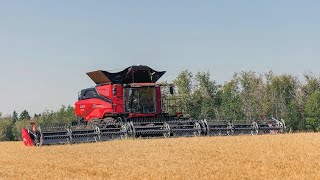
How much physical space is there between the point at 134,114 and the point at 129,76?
7.21 feet

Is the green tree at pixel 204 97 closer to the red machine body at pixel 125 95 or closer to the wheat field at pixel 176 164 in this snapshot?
the red machine body at pixel 125 95

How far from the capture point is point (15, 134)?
9950 centimetres

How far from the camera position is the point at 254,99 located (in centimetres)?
5753

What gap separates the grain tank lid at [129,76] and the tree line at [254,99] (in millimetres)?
29337

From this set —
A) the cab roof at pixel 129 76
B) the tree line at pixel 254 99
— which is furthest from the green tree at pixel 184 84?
the cab roof at pixel 129 76

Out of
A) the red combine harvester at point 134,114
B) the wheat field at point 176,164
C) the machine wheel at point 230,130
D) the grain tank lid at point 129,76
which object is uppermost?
the grain tank lid at point 129,76

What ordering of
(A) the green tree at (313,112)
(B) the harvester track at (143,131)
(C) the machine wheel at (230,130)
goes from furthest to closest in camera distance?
(A) the green tree at (313,112), (C) the machine wheel at (230,130), (B) the harvester track at (143,131)

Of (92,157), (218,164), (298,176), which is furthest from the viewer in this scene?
(92,157)

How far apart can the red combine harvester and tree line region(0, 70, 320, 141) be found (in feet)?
97.2

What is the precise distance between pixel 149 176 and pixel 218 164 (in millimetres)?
1951

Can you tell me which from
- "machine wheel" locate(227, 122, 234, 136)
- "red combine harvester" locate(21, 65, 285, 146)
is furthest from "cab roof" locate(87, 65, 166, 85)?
"machine wheel" locate(227, 122, 234, 136)

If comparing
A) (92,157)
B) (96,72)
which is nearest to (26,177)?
(92,157)

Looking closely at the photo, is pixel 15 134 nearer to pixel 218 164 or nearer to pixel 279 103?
pixel 279 103

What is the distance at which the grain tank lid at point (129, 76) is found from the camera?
24.4 metres
